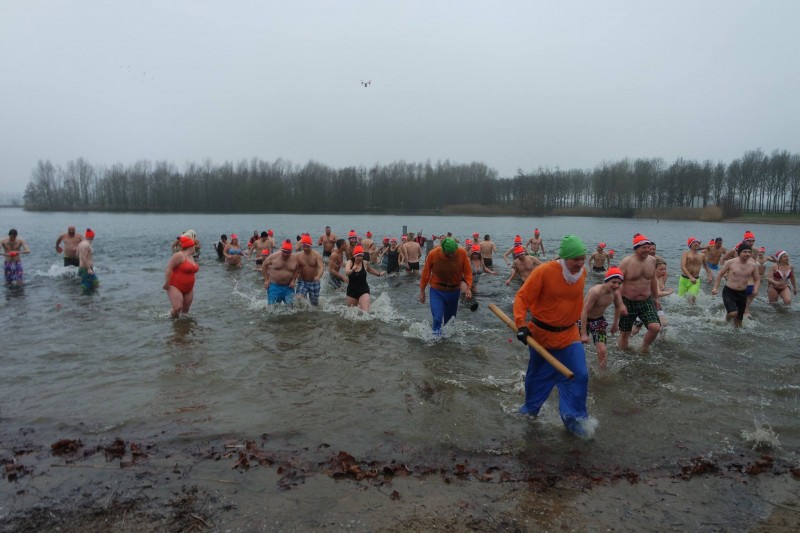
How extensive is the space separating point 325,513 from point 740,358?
705 cm

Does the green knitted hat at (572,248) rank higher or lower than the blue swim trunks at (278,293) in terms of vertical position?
higher

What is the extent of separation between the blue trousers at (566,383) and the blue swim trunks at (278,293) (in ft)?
19.6

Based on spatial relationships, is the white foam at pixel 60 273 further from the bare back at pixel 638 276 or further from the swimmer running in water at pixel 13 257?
the bare back at pixel 638 276

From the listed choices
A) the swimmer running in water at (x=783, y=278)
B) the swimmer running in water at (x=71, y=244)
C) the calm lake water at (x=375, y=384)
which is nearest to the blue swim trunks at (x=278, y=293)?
the calm lake water at (x=375, y=384)

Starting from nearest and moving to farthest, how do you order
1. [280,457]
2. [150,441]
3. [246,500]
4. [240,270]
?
[246,500] < [280,457] < [150,441] < [240,270]

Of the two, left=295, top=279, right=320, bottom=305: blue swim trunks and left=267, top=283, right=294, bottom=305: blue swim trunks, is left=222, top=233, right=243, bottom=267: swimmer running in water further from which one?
left=267, top=283, right=294, bottom=305: blue swim trunks

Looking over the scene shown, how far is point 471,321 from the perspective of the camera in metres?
10.0

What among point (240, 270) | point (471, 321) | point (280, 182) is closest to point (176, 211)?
point (280, 182)

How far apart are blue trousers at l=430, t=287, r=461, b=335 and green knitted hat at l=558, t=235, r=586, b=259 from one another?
3329 millimetres

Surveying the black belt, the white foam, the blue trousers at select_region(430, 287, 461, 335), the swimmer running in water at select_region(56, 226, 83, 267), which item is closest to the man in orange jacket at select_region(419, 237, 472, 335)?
the blue trousers at select_region(430, 287, 461, 335)

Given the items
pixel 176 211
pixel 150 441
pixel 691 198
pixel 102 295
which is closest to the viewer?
pixel 150 441

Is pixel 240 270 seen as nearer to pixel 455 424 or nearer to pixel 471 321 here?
pixel 471 321

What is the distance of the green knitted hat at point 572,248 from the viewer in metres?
4.18

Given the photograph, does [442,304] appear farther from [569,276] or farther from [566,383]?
[569,276]
